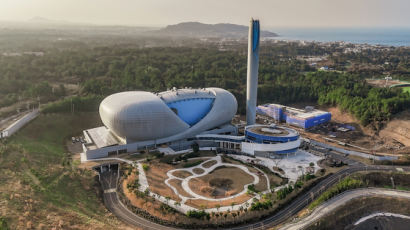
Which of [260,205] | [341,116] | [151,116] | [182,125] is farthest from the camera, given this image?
[341,116]

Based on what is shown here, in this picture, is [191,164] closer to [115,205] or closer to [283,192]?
[115,205]

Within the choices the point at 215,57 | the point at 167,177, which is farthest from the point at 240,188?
the point at 215,57

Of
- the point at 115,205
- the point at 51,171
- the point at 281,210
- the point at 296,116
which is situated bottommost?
the point at 281,210

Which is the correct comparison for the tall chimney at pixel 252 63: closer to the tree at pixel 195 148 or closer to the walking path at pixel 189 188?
the tree at pixel 195 148

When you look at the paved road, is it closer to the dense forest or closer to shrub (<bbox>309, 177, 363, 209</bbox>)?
shrub (<bbox>309, 177, 363, 209</bbox>)

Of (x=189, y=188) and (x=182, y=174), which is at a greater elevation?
(x=182, y=174)

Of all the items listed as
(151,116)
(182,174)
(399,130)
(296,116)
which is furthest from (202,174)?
(399,130)

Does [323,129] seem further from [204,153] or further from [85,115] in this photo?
[85,115]
